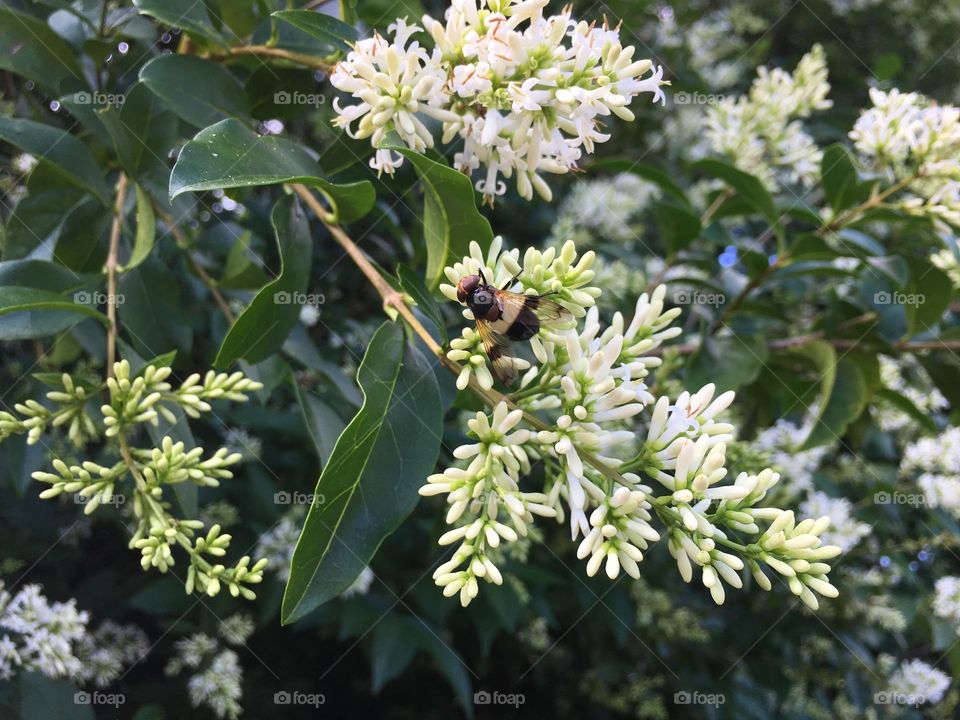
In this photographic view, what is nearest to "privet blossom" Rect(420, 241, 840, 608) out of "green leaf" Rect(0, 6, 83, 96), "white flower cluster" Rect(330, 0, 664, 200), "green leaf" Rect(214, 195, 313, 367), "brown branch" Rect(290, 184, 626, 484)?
"brown branch" Rect(290, 184, 626, 484)

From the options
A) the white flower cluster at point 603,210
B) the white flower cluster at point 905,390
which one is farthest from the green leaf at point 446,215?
the white flower cluster at point 603,210

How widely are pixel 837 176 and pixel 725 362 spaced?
0.58 m

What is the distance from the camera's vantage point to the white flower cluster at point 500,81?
107cm

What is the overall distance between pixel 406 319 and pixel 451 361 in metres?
0.13

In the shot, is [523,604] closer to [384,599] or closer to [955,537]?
[384,599]

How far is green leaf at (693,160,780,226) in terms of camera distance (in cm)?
192

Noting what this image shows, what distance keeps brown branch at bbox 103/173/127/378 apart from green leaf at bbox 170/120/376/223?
15.5 inches

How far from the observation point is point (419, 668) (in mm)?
2924

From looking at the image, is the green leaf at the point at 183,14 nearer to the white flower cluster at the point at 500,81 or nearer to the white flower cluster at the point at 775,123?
the white flower cluster at the point at 500,81

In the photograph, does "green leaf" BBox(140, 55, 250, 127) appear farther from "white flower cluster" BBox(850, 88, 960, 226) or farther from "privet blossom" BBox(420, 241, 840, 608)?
"white flower cluster" BBox(850, 88, 960, 226)

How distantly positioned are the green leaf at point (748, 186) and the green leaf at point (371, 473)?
1140 mm

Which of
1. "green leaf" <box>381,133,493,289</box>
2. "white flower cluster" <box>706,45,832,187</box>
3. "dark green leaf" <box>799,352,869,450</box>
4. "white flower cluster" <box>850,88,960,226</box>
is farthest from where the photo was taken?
"white flower cluster" <box>706,45,832,187</box>

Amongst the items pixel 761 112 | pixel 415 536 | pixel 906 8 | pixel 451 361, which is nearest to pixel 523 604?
pixel 415 536

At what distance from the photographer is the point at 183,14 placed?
1.34 m
